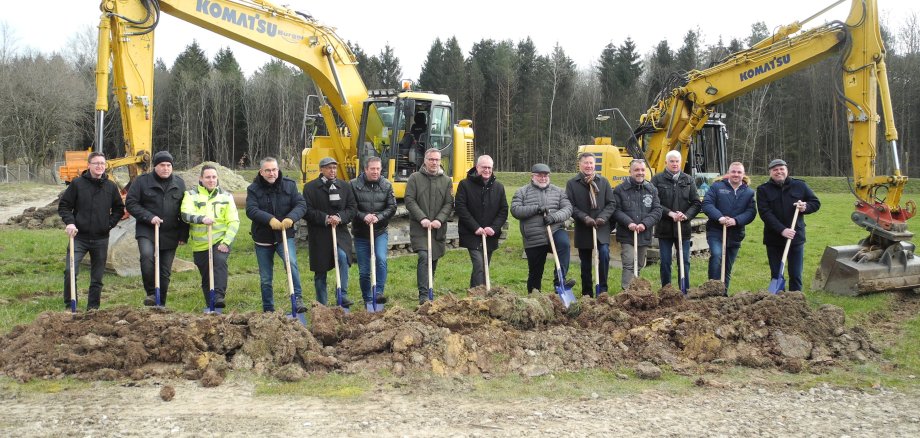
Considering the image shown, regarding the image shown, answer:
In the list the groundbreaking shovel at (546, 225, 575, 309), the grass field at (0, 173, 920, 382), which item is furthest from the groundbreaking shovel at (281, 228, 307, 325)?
the groundbreaking shovel at (546, 225, 575, 309)

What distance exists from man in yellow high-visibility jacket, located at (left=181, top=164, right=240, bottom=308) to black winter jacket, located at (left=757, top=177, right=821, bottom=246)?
18.6ft

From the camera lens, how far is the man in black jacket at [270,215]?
279 inches

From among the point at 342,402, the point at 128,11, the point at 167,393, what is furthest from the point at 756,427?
the point at 128,11

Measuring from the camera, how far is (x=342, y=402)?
192 inches

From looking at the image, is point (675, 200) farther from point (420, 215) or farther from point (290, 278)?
point (290, 278)

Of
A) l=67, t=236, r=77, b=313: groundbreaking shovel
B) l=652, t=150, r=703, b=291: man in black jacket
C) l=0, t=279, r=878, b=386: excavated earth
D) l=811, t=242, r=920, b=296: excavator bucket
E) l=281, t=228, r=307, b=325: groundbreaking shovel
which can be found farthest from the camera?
l=811, t=242, r=920, b=296: excavator bucket

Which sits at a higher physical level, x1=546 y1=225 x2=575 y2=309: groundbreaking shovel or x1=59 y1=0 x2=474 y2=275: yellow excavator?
x1=59 y1=0 x2=474 y2=275: yellow excavator

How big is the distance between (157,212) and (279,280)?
8.75ft

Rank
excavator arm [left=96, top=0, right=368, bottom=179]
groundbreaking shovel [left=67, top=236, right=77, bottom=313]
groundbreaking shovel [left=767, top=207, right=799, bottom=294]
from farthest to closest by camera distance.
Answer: excavator arm [left=96, top=0, right=368, bottom=179]
groundbreaking shovel [left=767, top=207, right=799, bottom=294]
groundbreaking shovel [left=67, top=236, right=77, bottom=313]

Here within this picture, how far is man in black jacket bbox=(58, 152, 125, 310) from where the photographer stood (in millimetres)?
7293

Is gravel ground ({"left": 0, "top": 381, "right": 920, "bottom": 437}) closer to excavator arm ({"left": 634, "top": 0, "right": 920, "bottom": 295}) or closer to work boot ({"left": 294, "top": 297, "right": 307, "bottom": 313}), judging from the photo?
work boot ({"left": 294, "top": 297, "right": 307, "bottom": 313})

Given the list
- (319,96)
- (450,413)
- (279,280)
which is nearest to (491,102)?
(319,96)

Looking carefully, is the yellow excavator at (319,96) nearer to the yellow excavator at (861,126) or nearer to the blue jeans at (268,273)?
the blue jeans at (268,273)

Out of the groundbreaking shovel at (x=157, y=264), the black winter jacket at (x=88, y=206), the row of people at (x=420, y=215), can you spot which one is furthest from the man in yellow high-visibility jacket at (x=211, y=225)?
the black winter jacket at (x=88, y=206)
